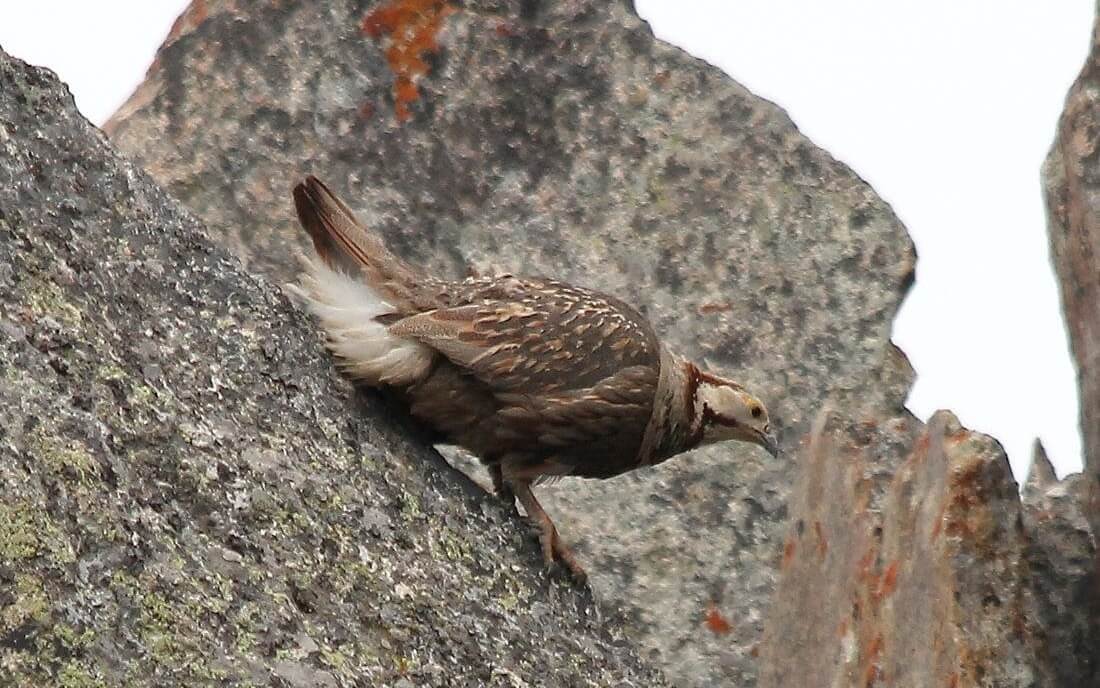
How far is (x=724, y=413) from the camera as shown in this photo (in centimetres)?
821

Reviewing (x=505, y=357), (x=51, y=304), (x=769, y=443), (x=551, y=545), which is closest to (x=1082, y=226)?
(x=769, y=443)

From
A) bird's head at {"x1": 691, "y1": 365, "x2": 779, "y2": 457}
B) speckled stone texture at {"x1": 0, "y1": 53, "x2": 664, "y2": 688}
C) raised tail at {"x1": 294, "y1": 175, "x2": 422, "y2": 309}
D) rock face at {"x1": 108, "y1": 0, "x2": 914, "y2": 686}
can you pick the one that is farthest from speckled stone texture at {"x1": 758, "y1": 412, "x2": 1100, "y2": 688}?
raised tail at {"x1": 294, "y1": 175, "x2": 422, "y2": 309}

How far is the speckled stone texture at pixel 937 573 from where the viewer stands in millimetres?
6422

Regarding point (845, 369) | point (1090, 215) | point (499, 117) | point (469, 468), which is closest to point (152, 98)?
point (499, 117)

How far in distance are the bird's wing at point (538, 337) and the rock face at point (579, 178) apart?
1746mm

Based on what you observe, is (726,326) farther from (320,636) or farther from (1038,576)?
(320,636)

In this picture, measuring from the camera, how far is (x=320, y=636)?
484 centimetres

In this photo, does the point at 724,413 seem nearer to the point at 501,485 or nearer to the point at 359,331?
the point at 501,485

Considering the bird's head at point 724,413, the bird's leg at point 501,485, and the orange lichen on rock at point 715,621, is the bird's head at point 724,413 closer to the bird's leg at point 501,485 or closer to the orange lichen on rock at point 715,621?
the orange lichen on rock at point 715,621

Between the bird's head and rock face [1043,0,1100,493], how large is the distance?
5.25 feet

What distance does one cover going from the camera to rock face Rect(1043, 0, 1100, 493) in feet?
22.7

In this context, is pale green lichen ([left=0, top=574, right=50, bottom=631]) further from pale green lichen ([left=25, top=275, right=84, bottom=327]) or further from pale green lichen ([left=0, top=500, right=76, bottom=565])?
pale green lichen ([left=25, top=275, right=84, bottom=327])

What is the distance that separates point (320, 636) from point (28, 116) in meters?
1.97

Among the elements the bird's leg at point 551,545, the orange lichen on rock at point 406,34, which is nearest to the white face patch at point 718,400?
the bird's leg at point 551,545
